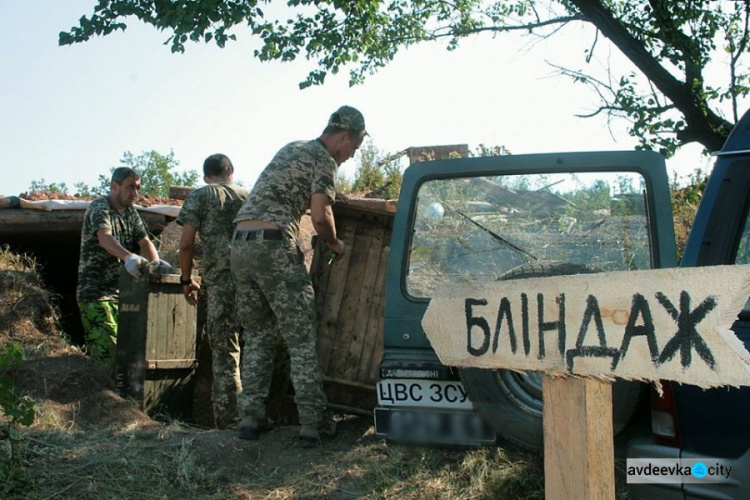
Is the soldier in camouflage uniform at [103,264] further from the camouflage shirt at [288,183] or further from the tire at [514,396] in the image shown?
the tire at [514,396]

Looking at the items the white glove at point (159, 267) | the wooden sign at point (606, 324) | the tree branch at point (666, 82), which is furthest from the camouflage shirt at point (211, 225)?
the tree branch at point (666, 82)

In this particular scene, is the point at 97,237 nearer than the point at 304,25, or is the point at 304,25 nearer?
the point at 97,237

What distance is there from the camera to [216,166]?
6.93 m

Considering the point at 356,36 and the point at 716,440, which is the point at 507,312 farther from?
the point at 356,36

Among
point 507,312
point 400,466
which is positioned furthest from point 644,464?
point 400,466

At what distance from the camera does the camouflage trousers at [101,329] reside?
733 cm

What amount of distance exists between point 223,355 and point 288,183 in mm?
1752

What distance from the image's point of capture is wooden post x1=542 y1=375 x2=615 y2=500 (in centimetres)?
234

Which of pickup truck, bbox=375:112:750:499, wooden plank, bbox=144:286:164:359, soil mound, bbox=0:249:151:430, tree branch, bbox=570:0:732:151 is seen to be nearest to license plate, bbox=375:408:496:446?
pickup truck, bbox=375:112:750:499

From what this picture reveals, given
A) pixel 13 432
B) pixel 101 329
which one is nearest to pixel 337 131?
pixel 13 432

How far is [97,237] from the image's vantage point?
24.2 feet

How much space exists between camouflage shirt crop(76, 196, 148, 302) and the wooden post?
5.72m

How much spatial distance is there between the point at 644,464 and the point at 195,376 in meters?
5.29

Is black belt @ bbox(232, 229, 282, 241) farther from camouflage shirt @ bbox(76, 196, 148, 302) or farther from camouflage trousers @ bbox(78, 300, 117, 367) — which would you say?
camouflage trousers @ bbox(78, 300, 117, 367)
